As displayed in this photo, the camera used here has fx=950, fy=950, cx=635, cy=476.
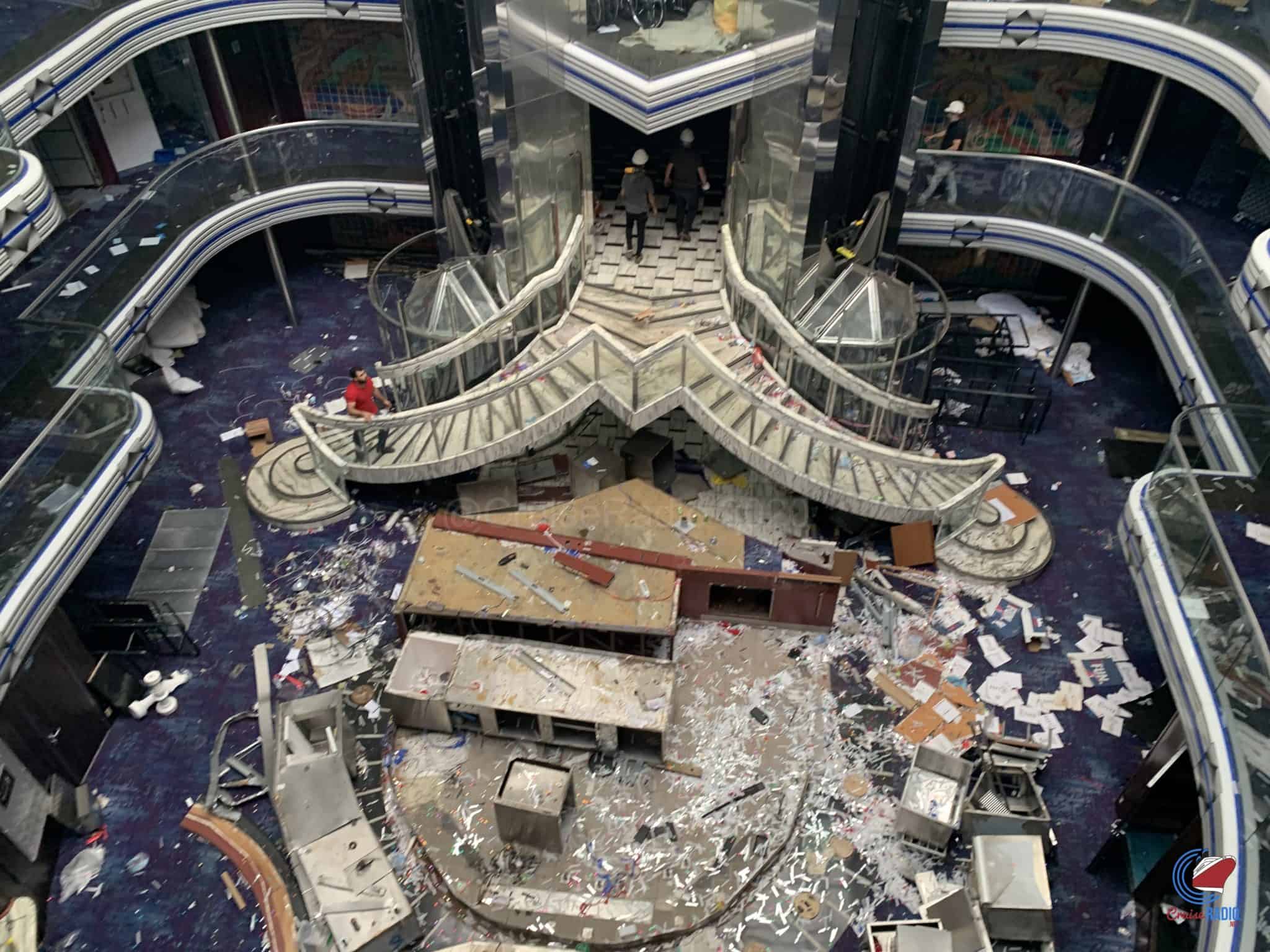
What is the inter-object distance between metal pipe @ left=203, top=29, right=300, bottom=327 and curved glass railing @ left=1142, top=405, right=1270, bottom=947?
551 inches

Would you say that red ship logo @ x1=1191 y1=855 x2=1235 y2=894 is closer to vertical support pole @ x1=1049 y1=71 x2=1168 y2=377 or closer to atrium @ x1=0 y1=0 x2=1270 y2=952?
atrium @ x1=0 y1=0 x2=1270 y2=952

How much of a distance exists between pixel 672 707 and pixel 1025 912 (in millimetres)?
4252

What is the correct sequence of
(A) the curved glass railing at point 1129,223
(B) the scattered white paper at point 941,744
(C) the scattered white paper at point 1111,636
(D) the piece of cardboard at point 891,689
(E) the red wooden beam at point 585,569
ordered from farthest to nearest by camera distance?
(C) the scattered white paper at point 1111,636, (A) the curved glass railing at point 1129,223, (E) the red wooden beam at point 585,569, (D) the piece of cardboard at point 891,689, (B) the scattered white paper at point 941,744

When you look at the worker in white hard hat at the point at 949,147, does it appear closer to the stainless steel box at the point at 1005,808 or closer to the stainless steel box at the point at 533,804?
the stainless steel box at the point at 1005,808

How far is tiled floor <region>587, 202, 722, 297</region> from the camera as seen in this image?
14.4m

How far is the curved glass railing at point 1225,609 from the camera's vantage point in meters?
7.77

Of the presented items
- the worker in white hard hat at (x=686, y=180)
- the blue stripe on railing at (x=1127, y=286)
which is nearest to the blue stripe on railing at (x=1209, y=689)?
the blue stripe on railing at (x=1127, y=286)

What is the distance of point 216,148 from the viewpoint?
1505cm

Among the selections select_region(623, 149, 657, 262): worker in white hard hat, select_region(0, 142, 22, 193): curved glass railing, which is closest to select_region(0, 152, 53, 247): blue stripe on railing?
select_region(0, 142, 22, 193): curved glass railing

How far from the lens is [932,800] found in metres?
10.0

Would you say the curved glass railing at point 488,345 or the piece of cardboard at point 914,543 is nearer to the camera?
the piece of cardboard at point 914,543

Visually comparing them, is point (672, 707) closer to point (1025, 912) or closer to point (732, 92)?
point (1025, 912)

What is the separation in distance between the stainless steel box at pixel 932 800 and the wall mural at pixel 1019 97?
10967 mm

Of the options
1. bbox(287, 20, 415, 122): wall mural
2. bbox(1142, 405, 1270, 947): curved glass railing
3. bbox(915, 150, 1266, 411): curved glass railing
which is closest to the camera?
bbox(1142, 405, 1270, 947): curved glass railing
